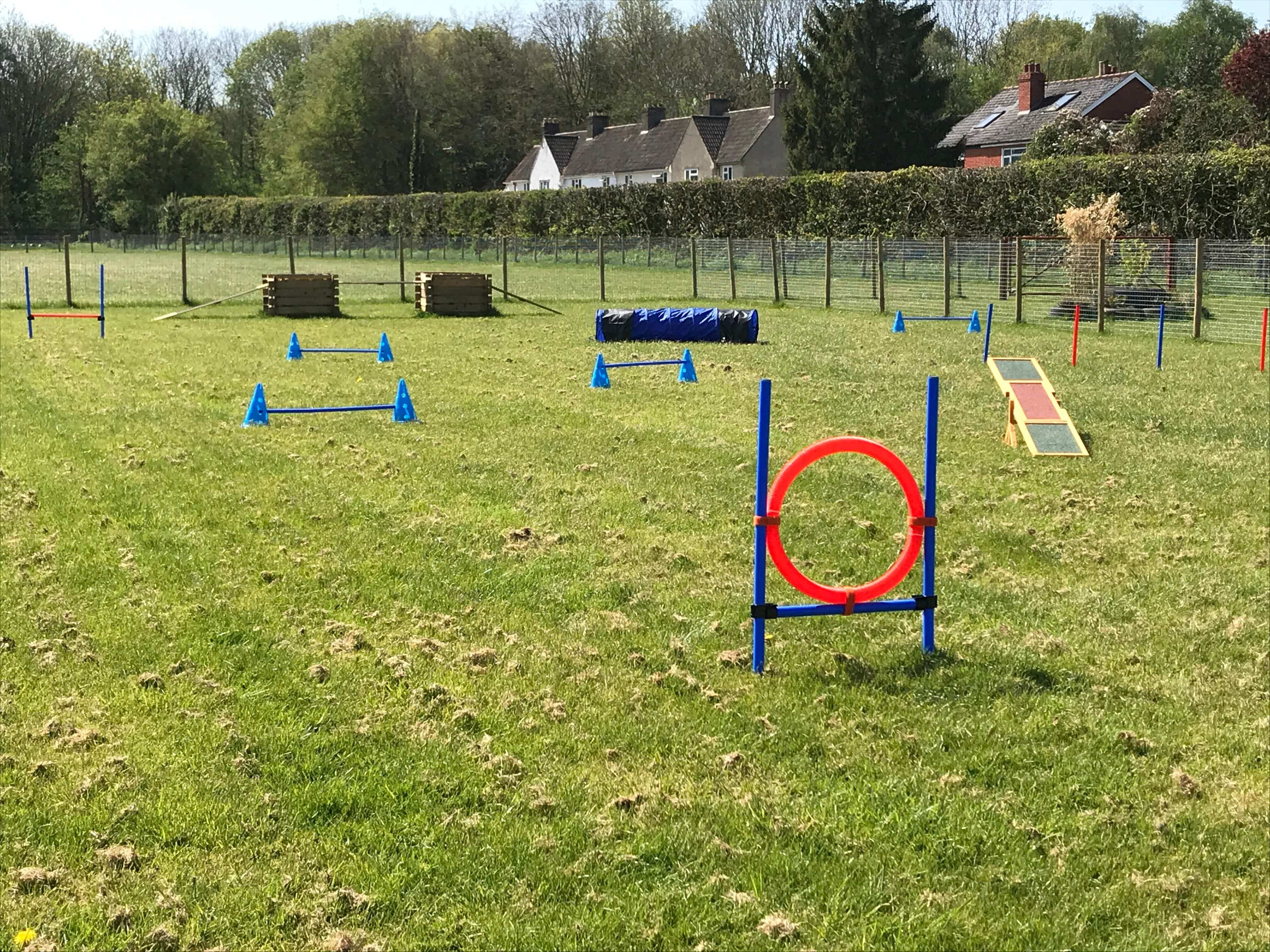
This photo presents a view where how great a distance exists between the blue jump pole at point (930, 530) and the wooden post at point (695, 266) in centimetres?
2495

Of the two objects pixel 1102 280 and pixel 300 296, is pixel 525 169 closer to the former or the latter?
pixel 300 296

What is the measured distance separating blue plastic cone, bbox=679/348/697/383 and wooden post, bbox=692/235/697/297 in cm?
1521

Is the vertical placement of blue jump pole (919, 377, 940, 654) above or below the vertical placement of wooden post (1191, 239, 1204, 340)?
below

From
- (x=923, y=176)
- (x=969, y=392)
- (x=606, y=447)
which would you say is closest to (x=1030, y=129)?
(x=923, y=176)

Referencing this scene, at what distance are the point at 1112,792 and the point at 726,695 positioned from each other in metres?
1.62

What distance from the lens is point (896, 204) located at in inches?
1447

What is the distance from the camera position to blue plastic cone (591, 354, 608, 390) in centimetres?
1479

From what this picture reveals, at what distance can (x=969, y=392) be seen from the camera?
14.5m

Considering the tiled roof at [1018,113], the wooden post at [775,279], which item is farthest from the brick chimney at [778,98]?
the wooden post at [775,279]

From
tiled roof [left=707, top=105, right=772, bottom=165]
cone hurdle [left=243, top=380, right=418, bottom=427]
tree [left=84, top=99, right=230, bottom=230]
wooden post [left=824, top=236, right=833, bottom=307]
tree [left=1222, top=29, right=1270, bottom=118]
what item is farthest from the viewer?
tree [left=84, top=99, right=230, bottom=230]

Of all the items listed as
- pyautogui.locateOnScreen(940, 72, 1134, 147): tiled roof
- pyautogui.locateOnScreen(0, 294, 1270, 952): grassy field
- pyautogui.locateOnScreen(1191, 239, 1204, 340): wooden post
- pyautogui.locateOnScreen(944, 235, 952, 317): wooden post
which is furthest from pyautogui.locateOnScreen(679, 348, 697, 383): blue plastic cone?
pyautogui.locateOnScreen(940, 72, 1134, 147): tiled roof

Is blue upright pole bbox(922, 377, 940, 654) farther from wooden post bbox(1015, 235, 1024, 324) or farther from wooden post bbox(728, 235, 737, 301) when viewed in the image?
wooden post bbox(728, 235, 737, 301)

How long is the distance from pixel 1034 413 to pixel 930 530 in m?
5.84

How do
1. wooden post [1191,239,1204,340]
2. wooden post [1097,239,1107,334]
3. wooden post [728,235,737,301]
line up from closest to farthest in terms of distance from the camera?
1. wooden post [1191,239,1204,340]
2. wooden post [1097,239,1107,334]
3. wooden post [728,235,737,301]
